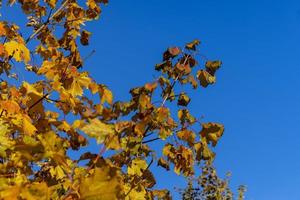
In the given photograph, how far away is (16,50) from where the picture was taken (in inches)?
173

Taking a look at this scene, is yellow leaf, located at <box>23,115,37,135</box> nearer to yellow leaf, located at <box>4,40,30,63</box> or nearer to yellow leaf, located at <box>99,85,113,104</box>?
yellow leaf, located at <box>99,85,113,104</box>

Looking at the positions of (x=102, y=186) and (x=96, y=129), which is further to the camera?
(x=96, y=129)

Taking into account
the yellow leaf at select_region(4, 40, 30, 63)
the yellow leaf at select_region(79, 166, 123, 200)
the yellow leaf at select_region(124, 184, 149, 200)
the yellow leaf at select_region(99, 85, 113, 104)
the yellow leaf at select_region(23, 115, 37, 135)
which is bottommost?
the yellow leaf at select_region(79, 166, 123, 200)

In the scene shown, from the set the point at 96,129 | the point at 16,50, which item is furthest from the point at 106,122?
the point at 16,50

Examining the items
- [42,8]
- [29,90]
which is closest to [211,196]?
[42,8]

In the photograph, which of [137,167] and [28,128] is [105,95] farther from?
[28,128]

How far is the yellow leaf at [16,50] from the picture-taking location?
4.38 m

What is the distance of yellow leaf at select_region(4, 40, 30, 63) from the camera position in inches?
172

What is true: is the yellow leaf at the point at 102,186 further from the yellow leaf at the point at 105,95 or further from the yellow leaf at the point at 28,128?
the yellow leaf at the point at 105,95

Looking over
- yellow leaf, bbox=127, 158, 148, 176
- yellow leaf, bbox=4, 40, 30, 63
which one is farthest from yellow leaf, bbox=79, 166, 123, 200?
yellow leaf, bbox=4, 40, 30, 63

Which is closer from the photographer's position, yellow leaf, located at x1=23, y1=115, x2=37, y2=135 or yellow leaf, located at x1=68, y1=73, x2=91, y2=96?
yellow leaf, located at x1=23, y1=115, x2=37, y2=135

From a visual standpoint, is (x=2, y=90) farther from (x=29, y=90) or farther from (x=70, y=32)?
(x=29, y=90)

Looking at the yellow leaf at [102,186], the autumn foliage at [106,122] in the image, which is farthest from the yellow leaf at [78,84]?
the yellow leaf at [102,186]

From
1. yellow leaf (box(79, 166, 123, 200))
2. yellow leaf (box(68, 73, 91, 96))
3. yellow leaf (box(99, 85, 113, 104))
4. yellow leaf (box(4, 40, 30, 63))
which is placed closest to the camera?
yellow leaf (box(79, 166, 123, 200))
